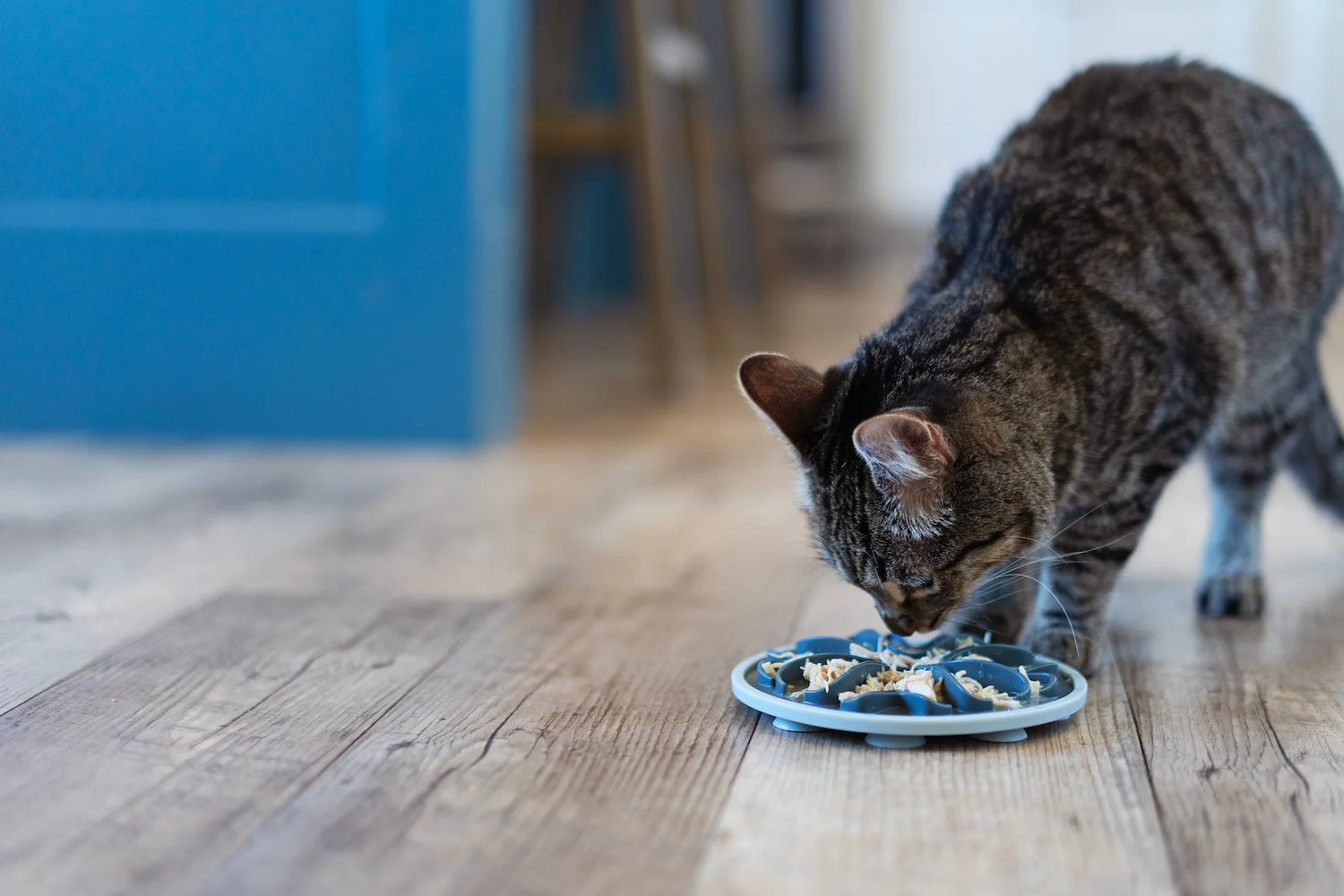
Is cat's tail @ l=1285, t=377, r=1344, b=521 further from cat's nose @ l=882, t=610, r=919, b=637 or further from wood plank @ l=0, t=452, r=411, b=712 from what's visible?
wood plank @ l=0, t=452, r=411, b=712

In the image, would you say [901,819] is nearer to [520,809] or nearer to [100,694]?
[520,809]

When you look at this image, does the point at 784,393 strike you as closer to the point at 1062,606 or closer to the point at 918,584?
the point at 918,584

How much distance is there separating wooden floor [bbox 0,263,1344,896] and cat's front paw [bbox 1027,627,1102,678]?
34mm

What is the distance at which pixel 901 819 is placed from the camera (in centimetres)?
114

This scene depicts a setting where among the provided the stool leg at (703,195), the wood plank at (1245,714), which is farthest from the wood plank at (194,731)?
the stool leg at (703,195)

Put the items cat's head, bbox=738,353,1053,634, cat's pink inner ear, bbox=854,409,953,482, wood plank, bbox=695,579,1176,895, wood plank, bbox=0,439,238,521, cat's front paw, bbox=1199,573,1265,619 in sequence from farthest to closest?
wood plank, bbox=0,439,238,521 → cat's front paw, bbox=1199,573,1265,619 → cat's head, bbox=738,353,1053,634 → cat's pink inner ear, bbox=854,409,953,482 → wood plank, bbox=695,579,1176,895

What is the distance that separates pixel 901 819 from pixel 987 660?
0.34 m

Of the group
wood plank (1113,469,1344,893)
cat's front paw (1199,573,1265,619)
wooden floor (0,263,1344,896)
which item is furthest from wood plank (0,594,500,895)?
cat's front paw (1199,573,1265,619)

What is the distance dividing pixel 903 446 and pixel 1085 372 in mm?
379

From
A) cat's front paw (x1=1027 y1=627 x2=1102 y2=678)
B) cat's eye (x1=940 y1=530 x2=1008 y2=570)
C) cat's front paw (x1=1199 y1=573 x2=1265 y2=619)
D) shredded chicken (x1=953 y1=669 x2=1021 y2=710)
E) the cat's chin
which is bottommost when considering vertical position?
cat's front paw (x1=1199 y1=573 x2=1265 y2=619)

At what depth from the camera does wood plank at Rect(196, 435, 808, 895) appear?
1.06 m

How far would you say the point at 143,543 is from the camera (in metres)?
2.12

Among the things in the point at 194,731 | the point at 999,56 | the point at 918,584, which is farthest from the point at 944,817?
the point at 999,56

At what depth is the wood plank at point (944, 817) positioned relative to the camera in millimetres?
1047
